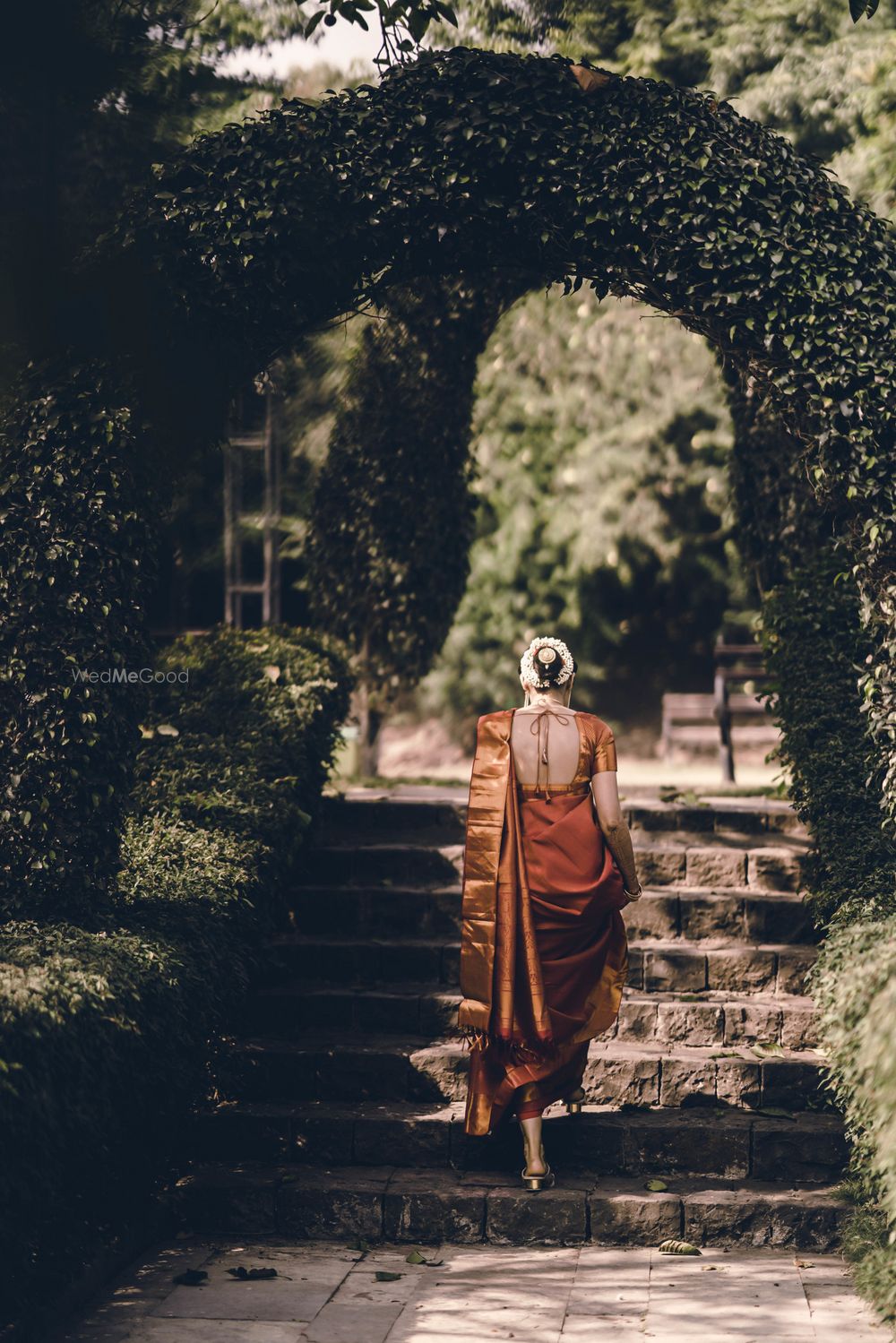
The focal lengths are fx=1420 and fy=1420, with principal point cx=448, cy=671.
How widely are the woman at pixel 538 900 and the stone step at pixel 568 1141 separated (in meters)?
0.18

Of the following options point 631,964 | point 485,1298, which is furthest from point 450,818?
point 485,1298

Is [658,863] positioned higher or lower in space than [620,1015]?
higher

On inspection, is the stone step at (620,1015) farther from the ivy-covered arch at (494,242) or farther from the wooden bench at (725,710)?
the wooden bench at (725,710)

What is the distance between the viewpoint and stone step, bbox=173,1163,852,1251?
499 cm

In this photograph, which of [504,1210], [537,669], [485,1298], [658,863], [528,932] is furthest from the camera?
[658,863]

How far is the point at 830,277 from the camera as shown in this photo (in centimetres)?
527

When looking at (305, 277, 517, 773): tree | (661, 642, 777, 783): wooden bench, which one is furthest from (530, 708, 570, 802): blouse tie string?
(305, 277, 517, 773): tree

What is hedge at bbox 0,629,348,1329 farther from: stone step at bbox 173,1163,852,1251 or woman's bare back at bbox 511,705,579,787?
woman's bare back at bbox 511,705,579,787

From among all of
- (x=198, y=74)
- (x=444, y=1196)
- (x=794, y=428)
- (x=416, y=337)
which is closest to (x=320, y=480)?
(x=416, y=337)

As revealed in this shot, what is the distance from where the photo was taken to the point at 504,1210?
5.07 metres

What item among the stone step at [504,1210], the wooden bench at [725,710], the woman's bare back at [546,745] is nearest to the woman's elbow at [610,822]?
the woman's bare back at [546,745]

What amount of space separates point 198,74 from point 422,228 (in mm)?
6294

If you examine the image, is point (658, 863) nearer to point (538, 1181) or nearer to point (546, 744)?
point (546, 744)

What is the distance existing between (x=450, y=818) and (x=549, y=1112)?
8.28ft
